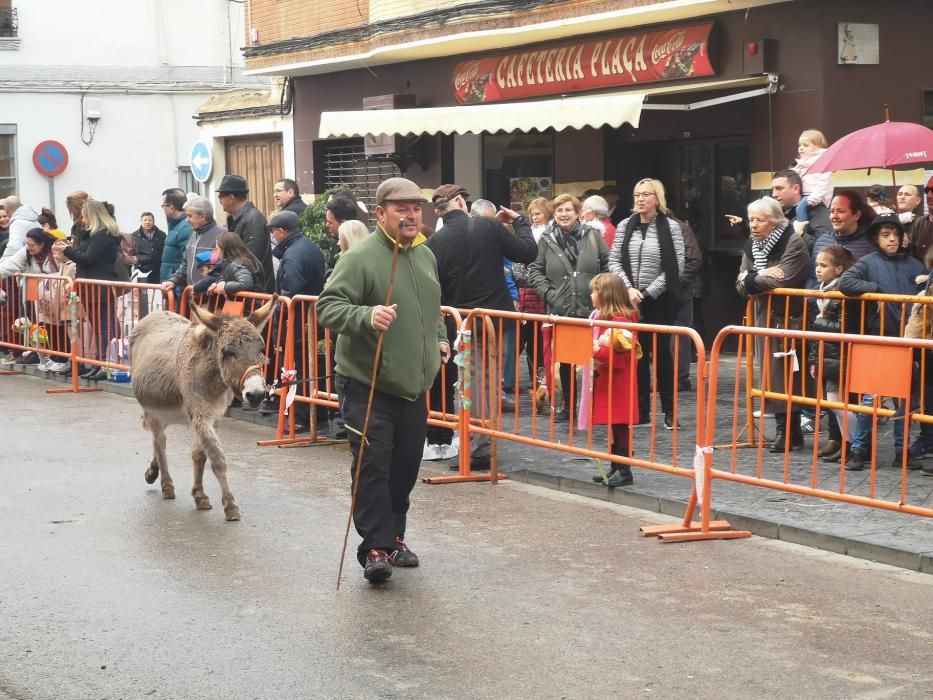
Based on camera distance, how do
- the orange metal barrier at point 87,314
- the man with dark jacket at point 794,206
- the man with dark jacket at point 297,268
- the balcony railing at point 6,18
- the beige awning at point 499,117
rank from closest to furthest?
the man with dark jacket at point 794,206, the man with dark jacket at point 297,268, the beige awning at point 499,117, the orange metal barrier at point 87,314, the balcony railing at point 6,18

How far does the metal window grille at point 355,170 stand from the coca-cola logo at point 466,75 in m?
2.15

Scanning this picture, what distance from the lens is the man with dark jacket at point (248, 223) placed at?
12828 millimetres

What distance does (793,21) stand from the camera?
45.0ft

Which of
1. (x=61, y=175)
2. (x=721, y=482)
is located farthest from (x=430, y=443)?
(x=61, y=175)

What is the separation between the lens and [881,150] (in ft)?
34.6

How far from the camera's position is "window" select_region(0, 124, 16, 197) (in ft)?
102

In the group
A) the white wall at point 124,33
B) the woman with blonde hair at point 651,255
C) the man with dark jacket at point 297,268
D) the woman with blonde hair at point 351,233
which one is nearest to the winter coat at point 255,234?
the man with dark jacket at point 297,268

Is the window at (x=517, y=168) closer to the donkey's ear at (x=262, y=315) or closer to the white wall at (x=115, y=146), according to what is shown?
the donkey's ear at (x=262, y=315)

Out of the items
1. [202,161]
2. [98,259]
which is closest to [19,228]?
[98,259]

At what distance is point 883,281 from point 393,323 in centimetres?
403

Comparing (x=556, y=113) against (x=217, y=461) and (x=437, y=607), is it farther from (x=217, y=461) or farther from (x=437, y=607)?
(x=437, y=607)

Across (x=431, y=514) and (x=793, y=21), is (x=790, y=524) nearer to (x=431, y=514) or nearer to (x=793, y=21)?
(x=431, y=514)

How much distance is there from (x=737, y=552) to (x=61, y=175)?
26486mm

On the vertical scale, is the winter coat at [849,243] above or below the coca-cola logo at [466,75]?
below
